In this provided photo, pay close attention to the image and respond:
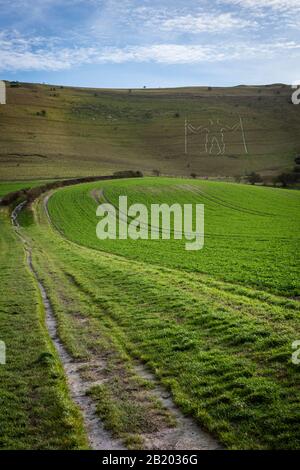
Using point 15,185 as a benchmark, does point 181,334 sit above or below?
below

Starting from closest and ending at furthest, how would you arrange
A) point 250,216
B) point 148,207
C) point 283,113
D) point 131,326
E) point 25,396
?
point 25,396 < point 131,326 < point 250,216 < point 148,207 < point 283,113

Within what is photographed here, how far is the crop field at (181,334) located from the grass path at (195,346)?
38 mm

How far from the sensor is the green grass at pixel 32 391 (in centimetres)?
954

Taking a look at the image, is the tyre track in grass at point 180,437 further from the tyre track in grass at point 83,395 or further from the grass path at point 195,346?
the tyre track in grass at point 83,395

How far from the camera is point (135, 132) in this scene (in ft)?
486

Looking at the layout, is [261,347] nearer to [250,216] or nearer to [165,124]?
[250,216]

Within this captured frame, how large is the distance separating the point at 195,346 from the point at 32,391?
529 cm

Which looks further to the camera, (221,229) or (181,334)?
(221,229)

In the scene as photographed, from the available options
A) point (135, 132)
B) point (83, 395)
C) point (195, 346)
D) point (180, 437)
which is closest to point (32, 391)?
point (83, 395)

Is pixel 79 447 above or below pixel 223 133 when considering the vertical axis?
below

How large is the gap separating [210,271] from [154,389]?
47.3 ft

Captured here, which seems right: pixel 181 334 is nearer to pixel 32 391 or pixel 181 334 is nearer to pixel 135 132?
pixel 32 391
